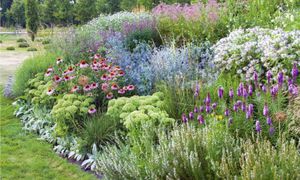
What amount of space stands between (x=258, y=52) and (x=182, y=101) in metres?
1.37

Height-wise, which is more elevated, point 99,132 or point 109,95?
point 109,95

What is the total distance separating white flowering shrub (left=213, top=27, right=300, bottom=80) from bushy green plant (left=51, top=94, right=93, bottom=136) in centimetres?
208

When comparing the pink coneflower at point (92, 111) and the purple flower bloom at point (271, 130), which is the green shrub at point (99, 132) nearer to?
the pink coneflower at point (92, 111)

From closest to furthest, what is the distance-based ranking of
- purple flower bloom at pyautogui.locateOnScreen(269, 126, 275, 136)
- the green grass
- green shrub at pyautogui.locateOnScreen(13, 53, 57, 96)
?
purple flower bloom at pyautogui.locateOnScreen(269, 126, 275, 136) → the green grass → green shrub at pyautogui.locateOnScreen(13, 53, 57, 96)

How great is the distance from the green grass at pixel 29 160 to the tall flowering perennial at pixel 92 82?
2.48 ft

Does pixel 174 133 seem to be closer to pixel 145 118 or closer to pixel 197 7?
pixel 145 118

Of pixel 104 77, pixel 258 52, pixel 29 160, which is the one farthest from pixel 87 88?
pixel 258 52

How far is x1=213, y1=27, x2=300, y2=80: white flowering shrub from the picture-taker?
500 centimetres

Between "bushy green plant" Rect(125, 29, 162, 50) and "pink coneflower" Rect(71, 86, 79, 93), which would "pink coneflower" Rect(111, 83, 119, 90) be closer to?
"pink coneflower" Rect(71, 86, 79, 93)

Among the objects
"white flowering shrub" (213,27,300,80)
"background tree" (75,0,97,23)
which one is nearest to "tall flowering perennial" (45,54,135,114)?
"white flowering shrub" (213,27,300,80)

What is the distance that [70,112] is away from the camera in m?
4.97

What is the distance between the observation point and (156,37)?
9.11 meters

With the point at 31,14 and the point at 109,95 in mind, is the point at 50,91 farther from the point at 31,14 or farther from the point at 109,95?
the point at 31,14

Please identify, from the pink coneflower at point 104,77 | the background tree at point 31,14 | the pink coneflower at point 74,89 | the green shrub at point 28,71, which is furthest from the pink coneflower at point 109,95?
the background tree at point 31,14
